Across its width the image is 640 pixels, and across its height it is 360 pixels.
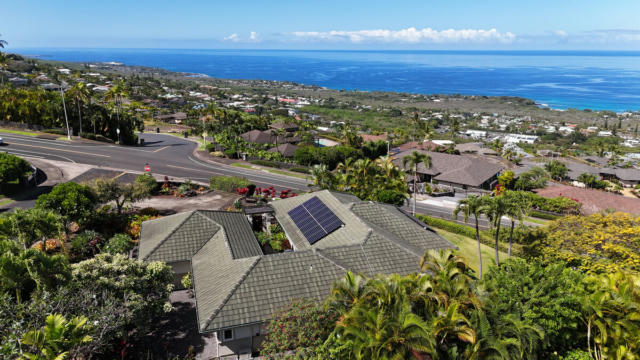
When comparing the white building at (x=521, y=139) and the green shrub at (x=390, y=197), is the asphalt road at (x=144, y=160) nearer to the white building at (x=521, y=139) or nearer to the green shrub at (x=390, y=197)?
the green shrub at (x=390, y=197)

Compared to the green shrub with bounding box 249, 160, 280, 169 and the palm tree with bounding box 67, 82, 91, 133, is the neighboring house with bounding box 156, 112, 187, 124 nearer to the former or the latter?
the palm tree with bounding box 67, 82, 91, 133

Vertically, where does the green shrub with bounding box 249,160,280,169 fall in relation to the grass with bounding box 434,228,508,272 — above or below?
above

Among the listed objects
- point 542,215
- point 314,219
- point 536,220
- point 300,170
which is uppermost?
point 314,219

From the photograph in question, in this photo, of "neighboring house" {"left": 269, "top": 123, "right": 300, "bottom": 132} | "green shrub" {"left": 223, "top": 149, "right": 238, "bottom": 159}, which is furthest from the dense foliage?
"neighboring house" {"left": 269, "top": 123, "right": 300, "bottom": 132}

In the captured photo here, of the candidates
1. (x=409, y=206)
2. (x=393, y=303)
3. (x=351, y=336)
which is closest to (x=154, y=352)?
(x=351, y=336)

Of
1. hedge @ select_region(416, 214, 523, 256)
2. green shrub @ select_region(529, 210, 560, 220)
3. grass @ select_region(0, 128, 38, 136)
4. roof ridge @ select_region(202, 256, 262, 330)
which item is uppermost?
grass @ select_region(0, 128, 38, 136)

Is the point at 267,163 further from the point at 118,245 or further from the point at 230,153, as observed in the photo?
the point at 118,245

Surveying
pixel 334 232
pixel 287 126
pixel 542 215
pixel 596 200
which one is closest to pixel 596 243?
pixel 334 232

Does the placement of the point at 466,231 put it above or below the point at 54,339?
below
